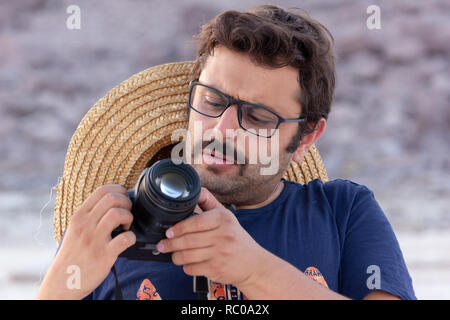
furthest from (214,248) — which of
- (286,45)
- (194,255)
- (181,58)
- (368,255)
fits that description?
(181,58)

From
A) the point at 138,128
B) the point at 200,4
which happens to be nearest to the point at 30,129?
the point at 200,4

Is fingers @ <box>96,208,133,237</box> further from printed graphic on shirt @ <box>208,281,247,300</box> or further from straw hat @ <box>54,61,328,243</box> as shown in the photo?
straw hat @ <box>54,61,328,243</box>

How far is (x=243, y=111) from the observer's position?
106 centimetres

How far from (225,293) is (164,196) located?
0.33 meters

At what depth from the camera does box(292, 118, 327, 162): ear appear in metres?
1.23

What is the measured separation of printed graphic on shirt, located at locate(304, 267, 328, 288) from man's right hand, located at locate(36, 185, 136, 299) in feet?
1.32

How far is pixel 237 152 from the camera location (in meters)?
1.06

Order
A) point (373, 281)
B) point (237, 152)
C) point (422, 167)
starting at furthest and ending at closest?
point (422, 167) < point (237, 152) < point (373, 281)

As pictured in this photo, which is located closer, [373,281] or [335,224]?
[373,281]

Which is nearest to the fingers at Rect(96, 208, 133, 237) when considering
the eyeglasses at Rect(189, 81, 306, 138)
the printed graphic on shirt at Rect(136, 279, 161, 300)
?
the printed graphic on shirt at Rect(136, 279, 161, 300)

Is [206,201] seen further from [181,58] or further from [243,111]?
[181,58]

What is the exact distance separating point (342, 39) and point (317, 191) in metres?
1.66
